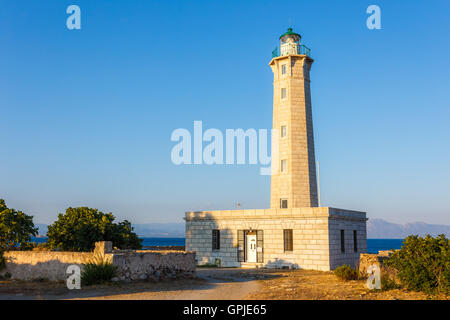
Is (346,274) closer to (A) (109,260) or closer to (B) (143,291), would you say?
(B) (143,291)

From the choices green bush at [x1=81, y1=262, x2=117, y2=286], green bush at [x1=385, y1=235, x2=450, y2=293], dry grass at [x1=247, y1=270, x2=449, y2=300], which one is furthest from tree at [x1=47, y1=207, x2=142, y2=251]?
green bush at [x1=385, y1=235, x2=450, y2=293]

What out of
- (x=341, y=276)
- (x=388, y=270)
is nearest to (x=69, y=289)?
(x=341, y=276)

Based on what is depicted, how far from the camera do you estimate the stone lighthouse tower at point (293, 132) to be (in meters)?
29.2

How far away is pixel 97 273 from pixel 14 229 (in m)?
7.69

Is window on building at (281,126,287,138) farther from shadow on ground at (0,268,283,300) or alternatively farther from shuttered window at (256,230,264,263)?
shadow on ground at (0,268,283,300)

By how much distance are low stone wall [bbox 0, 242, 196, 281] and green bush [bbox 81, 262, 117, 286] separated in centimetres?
28

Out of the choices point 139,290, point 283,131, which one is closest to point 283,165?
point 283,131

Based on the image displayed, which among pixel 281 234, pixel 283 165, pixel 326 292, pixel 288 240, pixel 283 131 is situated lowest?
pixel 326 292

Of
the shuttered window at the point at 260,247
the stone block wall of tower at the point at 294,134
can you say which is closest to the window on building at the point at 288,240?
the shuttered window at the point at 260,247

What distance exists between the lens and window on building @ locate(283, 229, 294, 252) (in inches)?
1019

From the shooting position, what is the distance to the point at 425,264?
46.9 ft

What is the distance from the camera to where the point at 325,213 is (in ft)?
80.6

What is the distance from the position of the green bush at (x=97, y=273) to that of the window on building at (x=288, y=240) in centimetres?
1270

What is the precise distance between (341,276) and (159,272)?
26.0ft
